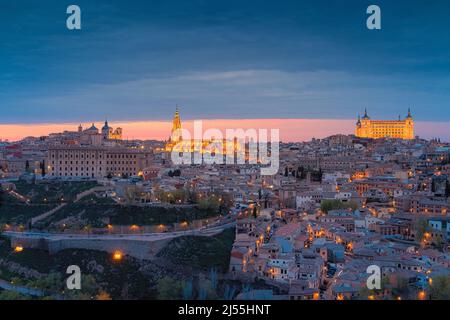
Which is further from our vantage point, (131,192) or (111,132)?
(111,132)

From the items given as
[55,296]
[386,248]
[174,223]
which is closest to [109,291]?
[55,296]

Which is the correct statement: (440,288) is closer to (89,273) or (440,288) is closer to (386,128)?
(89,273)

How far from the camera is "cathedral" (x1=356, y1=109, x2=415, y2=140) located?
45781 mm

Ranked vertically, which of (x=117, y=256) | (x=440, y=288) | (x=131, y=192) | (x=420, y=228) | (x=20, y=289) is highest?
(x=131, y=192)

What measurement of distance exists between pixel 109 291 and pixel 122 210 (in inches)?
174

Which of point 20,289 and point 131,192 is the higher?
point 131,192

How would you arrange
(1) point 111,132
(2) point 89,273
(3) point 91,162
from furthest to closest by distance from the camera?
(1) point 111,132
(3) point 91,162
(2) point 89,273

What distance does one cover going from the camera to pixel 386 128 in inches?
1832

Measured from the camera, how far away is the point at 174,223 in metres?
13.1

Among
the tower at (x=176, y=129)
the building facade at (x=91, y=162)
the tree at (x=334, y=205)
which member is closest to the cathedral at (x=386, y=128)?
the tower at (x=176, y=129)

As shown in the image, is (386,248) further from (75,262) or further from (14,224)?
(14,224)

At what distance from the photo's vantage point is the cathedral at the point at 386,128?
45781mm

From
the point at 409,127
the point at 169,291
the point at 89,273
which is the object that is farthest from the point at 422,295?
the point at 409,127

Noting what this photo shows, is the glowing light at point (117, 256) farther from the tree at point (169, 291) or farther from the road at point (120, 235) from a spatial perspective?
the tree at point (169, 291)
